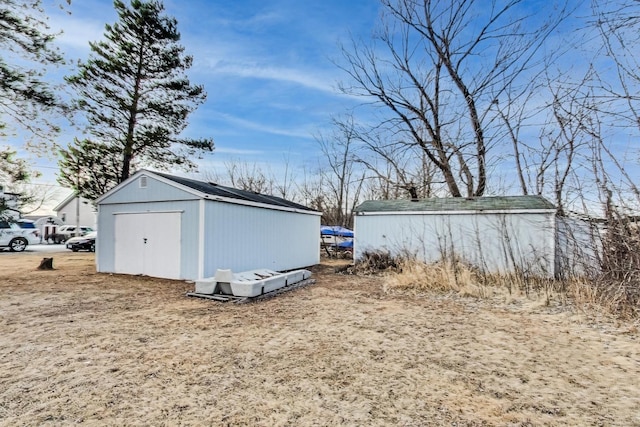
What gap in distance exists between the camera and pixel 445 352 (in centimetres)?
371

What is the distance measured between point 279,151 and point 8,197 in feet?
56.1

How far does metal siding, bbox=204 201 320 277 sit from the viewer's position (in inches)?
320

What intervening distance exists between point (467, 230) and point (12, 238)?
2045cm

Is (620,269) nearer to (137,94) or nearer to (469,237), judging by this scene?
(469,237)

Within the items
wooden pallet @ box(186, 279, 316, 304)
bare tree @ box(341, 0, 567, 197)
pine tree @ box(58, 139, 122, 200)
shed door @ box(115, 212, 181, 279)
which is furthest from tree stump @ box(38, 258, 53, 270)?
bare tree @ box(341, 0, 567, 197)

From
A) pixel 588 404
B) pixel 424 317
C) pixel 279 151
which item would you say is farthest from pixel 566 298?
pixel 279 151

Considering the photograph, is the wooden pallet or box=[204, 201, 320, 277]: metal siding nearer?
the wooden pallet

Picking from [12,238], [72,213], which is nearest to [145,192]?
[12,238]

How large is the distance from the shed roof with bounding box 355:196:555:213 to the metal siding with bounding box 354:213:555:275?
214mm

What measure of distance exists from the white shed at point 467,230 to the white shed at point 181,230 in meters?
3.53

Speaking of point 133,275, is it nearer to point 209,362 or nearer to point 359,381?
point 209,362

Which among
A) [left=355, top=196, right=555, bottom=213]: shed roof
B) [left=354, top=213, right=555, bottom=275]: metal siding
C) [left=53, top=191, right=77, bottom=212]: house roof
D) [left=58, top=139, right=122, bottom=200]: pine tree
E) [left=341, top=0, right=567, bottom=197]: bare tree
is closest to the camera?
[left=354, top=213, right=555, bottom=275]: metal siding

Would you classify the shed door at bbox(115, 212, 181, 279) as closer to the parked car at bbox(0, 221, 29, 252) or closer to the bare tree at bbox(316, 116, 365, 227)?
the parked car at bbox(0, 221, 29, 252)

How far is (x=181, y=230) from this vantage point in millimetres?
8203
